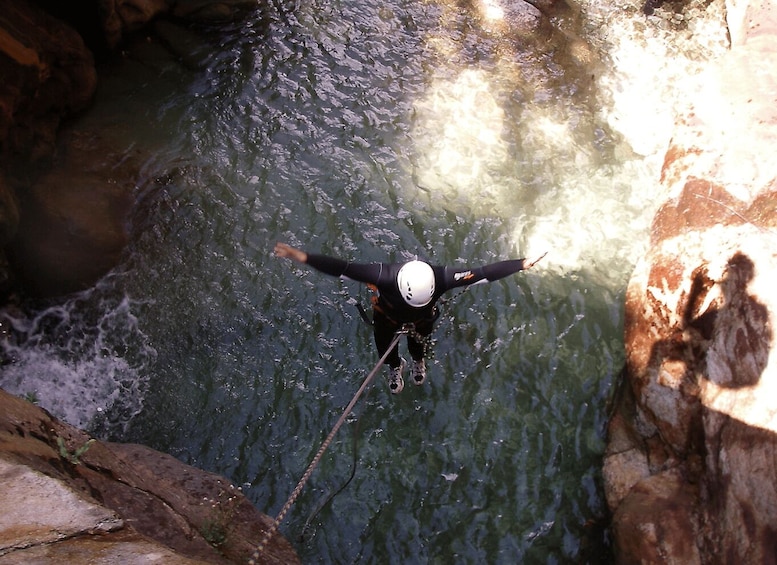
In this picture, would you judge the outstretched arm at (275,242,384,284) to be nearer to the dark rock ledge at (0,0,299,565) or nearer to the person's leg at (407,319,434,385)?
the person's leg at (407,319,434,385)

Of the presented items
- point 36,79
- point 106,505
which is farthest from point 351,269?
point 36,79

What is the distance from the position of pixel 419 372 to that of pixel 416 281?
1845 mm

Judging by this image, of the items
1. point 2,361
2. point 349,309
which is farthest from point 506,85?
point 2,361

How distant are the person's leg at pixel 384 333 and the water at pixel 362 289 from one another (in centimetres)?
40

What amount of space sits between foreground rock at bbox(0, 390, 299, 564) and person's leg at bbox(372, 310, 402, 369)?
87.8 inches

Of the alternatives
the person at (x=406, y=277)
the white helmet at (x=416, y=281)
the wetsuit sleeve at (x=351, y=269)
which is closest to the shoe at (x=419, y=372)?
the person at (x=406, y=277)

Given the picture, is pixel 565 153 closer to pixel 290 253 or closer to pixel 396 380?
pixel 396 380

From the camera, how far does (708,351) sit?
638 cm

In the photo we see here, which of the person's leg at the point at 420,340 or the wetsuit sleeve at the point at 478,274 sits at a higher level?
the wetsuit sleeve at the point at 478,274

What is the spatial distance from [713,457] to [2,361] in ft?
26.3

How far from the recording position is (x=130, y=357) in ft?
24.7

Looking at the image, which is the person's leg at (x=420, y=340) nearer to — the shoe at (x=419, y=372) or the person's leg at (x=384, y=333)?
the shoe at (x=419, y=372)

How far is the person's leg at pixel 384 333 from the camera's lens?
22.1ft

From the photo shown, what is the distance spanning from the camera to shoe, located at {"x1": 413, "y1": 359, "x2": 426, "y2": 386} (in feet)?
24.4
